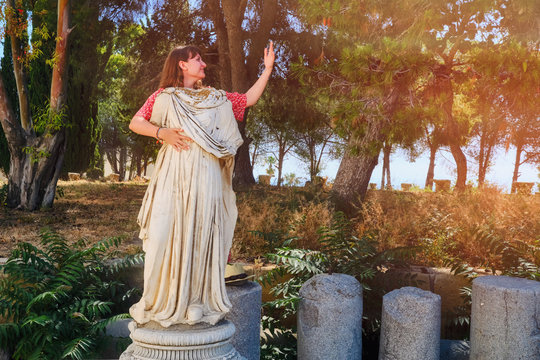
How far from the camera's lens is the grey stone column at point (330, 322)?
17.4ft

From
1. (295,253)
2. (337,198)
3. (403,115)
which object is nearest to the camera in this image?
(295,253)

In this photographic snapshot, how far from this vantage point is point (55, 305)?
579 centimetres

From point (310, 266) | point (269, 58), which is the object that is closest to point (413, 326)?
point (310, 266)

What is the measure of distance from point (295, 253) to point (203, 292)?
2557mm

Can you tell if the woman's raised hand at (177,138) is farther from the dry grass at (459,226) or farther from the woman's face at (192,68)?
the dry grass at (459,226)

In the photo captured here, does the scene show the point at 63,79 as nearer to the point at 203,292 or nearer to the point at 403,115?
the point at 403,115

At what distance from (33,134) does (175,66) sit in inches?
352

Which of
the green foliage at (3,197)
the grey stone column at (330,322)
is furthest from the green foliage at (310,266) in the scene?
the green foliage at (3,197)

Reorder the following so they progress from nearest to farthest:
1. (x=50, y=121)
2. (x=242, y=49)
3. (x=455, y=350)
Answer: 1. (x=455, y=350)
2. (x=50, y=121)
3. (x=242, y=49)

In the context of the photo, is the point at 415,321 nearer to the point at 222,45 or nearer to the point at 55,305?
the point at 55,305

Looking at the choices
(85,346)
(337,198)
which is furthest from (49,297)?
(337,198)

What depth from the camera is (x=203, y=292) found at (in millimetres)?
3869

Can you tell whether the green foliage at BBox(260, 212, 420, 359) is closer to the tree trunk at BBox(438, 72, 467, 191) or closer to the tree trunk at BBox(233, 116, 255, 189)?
the tree trunk at BBox(438, 72, 467, 191)

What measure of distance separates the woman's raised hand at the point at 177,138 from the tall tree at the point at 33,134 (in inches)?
326
